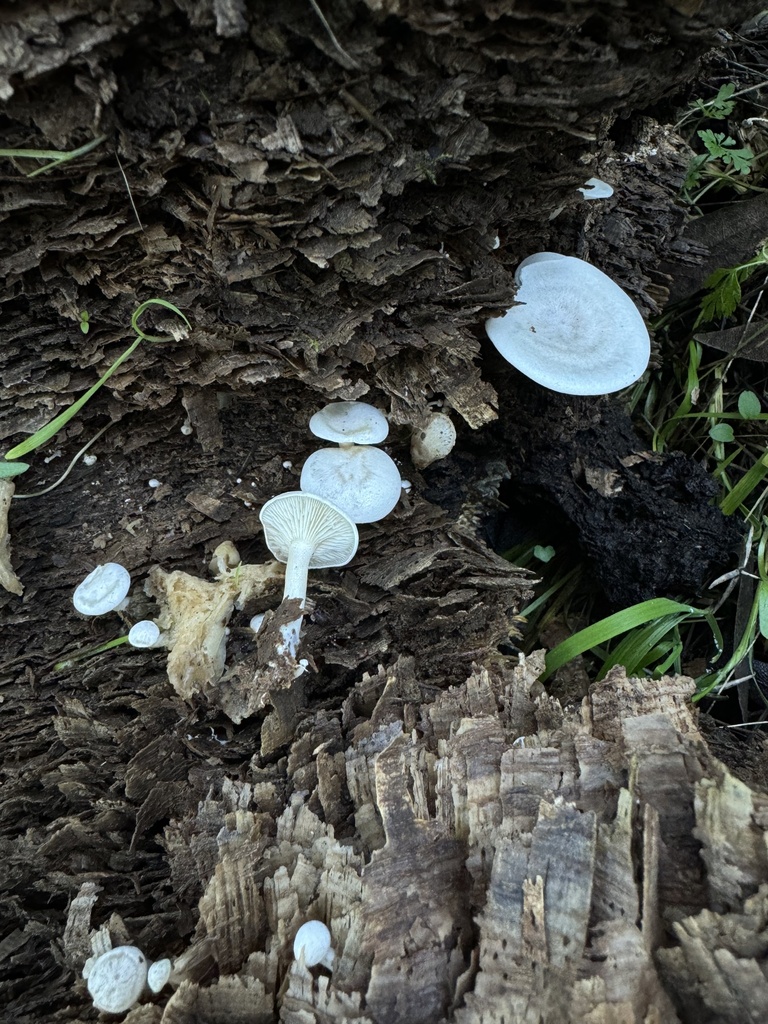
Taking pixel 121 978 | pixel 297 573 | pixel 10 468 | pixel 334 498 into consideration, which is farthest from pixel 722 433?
pixel 121 978

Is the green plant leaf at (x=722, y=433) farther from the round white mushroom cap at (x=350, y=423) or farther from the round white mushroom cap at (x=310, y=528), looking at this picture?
the round white mushroom cap at (x=310, y=528)

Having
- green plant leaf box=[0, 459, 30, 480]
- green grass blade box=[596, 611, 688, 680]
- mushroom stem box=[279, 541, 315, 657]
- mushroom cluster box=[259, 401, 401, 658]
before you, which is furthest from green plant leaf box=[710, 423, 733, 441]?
green plant leaf box=[0, 459, 30, 480]

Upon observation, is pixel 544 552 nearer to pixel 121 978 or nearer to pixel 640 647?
pixel 640 647

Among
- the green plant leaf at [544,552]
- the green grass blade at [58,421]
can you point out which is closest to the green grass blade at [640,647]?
the green plant leaf at [544,552]

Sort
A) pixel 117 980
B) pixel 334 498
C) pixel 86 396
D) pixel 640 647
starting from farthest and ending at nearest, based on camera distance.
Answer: pixel 640 647
pixel 334 498
pixel 86 396
pixel 117 980

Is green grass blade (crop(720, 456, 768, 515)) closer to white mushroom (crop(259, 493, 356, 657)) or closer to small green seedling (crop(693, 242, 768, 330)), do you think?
small green seedling (crop(693, 242, 768, 330))
